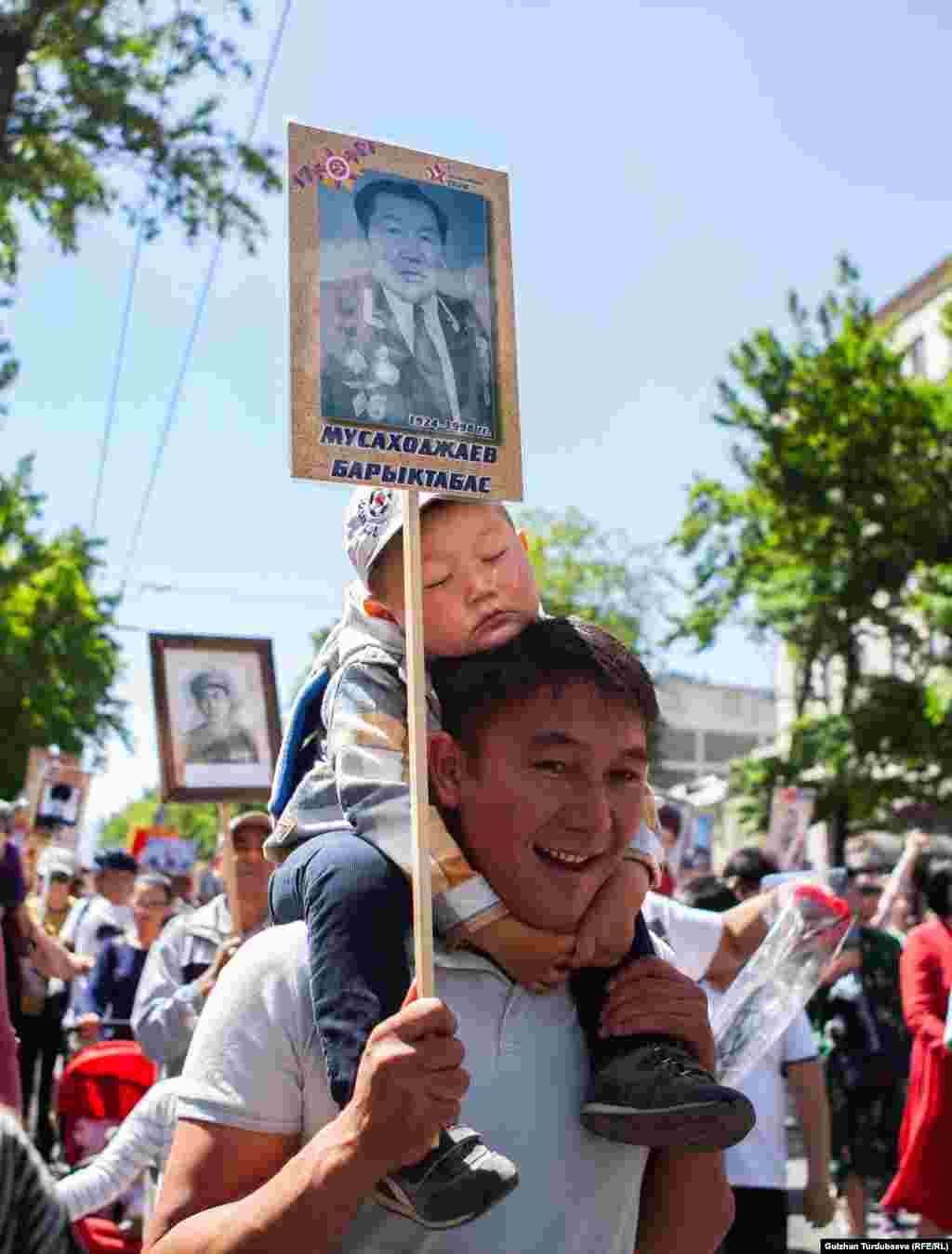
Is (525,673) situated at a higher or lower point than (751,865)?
higher

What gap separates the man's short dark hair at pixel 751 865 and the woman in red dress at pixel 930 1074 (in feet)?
2.42

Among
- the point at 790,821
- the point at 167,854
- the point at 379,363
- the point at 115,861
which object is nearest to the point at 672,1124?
the point at 379,363

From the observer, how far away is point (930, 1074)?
6465mm

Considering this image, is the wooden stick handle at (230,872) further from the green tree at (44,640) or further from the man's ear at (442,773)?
the green tree at (44,640)

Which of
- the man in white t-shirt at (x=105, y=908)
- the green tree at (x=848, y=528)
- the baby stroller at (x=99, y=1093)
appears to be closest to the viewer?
the baby stroller at (x=99, y=1093)

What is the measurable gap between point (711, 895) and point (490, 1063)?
4900mm

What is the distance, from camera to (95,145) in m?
16.7

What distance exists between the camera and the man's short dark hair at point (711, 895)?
6.91 meters

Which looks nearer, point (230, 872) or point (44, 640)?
point (230, 872)

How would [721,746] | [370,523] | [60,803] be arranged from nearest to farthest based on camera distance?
[370,523]
[60,803]
[721,746]

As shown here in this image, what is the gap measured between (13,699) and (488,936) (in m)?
29.3

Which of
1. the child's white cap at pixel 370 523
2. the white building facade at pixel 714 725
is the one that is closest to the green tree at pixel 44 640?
the child's white cap at pixel 370 523

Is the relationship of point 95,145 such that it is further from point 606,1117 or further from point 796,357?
point 606,1117

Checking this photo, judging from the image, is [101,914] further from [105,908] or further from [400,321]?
[400,321]
